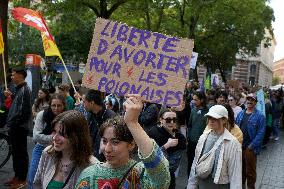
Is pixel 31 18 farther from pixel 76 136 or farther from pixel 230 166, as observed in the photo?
pixel 76 136

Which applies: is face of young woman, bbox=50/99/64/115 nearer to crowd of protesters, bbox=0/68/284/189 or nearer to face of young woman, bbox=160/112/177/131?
crowd of protesters, bbox=0/68/284/189

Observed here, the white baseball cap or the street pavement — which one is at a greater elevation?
the white baseball cap

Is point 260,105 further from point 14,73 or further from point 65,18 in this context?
point 65,18

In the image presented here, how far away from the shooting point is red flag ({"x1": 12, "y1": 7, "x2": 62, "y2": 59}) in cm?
662

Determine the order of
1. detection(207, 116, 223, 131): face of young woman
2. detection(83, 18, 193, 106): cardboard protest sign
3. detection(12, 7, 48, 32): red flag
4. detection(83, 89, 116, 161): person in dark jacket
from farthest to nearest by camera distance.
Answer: detection(12, 7, 48, 32): red flag
detection(83, 89, 116, 161): person in dark jacket
detection(207, 116, 223, 131): face of young woman
detection(83, 18, 193, 106): cardboard protest sign

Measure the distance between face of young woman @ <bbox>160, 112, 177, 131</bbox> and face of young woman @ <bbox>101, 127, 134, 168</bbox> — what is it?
217 cm

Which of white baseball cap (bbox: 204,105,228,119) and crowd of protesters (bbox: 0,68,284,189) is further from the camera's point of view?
white baseball cap (bbox: 204,105,228,119)

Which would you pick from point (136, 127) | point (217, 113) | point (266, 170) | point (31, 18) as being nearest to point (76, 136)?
point (136, 127)

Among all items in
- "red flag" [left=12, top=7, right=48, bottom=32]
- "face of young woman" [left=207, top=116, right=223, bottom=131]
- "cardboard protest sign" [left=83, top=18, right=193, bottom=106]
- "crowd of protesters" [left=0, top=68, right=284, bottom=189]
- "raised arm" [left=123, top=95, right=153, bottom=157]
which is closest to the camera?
"raised arm" [left=123, top=95, right=153, bottom=157]

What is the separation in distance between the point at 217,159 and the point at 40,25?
392 cm

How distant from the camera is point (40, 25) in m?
7.04

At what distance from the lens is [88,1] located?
17.6m

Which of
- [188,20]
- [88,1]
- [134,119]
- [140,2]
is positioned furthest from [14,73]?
[188,20]

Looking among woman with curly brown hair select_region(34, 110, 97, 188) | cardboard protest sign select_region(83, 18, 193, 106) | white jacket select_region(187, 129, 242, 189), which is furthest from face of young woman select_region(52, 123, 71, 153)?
white jacket select_region(187, 129, 242, 189)
